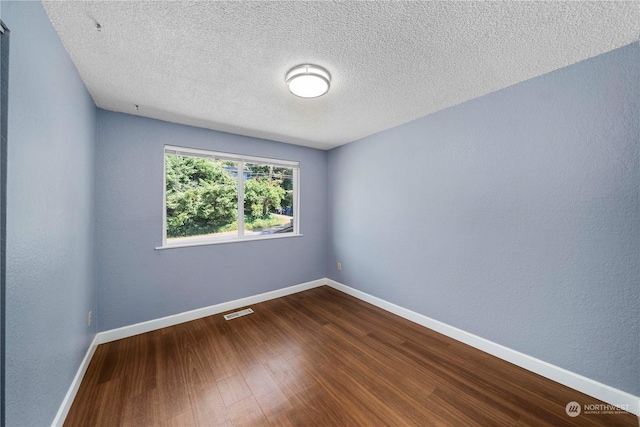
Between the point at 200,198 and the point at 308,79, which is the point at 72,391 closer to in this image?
the point at 200,198

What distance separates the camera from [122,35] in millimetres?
1369

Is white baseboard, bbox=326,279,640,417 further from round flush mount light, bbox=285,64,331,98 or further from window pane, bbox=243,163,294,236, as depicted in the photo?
round flush mount light, bbox=285,64,331,98

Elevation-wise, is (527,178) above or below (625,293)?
above

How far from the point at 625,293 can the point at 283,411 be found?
2375 millimetres

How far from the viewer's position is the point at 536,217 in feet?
6.06

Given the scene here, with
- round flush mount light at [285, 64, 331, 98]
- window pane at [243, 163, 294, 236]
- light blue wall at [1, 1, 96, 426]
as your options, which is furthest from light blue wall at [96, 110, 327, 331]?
round flush mount light at [285, 64, 331, 98]

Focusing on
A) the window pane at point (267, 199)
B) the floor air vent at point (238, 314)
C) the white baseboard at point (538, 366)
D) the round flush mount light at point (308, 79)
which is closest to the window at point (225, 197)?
the window pane at point (267, 199)

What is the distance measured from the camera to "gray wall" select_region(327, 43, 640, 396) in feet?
4.96

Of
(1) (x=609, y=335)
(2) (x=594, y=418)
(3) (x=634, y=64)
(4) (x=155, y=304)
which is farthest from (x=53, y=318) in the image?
(3) (x=634, y=64)

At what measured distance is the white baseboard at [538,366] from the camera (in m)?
1.51

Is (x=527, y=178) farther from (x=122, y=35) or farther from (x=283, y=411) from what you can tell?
(x=122, y=35)

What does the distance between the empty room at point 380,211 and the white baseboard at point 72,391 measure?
25 millimetres

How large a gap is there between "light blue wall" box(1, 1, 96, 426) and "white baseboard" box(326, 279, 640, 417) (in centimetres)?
297

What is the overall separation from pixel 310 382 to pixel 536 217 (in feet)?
7.30
